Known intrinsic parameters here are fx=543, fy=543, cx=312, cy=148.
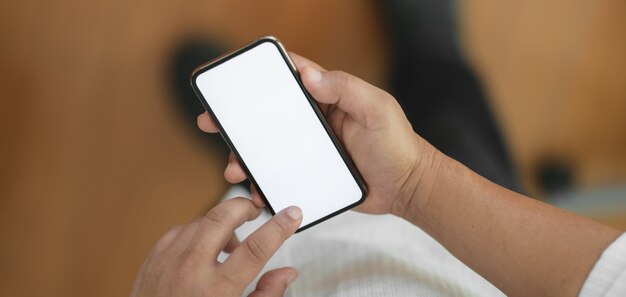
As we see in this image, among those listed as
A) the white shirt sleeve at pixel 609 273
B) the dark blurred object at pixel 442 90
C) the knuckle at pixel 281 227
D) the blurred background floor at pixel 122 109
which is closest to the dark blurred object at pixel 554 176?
the blurred background floor at pixel 122 109

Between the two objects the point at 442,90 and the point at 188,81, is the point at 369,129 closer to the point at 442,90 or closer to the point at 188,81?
the point at 442,90

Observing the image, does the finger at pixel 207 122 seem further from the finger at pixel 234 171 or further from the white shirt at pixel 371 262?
the white shirt at pixel 371 262

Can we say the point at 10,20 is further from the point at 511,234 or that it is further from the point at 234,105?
the point at 511,234

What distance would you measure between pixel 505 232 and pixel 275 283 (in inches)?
8.1

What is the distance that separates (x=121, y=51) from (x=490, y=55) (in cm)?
60

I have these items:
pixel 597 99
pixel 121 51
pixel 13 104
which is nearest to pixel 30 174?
pixel 13 104

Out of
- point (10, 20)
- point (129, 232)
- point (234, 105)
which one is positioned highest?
point (10, 20)

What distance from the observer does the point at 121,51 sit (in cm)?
85

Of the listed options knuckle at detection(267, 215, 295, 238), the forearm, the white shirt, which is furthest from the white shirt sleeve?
knuckle at detection(267, 215, 295, 238)

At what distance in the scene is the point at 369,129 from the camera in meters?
0.48

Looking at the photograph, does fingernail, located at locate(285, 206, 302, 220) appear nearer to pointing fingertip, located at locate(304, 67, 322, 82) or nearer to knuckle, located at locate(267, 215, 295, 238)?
knuckle, located at locate(267, 215, 295, 238)

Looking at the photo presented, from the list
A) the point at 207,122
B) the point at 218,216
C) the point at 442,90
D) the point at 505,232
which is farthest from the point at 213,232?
the point at 442,90

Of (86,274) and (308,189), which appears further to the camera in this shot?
(86,274)

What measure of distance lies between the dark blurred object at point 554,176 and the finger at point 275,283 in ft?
1.85
